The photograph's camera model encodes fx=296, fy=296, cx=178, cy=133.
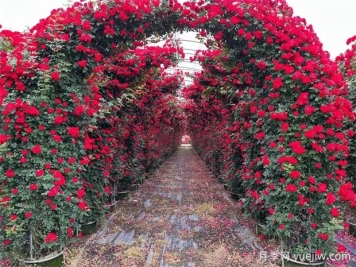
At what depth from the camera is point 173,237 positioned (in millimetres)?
4203

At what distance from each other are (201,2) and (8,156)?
8.92 feet

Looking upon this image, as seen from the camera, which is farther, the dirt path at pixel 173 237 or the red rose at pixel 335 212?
the dirt path at pixel 173 237

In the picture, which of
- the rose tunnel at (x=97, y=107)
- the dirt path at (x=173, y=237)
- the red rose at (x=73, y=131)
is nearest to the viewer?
the rose tunnel at (x=97, y=107)

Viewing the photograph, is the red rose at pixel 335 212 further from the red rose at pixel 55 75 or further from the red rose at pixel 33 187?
the red rose at pixel 55 75

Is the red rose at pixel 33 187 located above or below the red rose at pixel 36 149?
below

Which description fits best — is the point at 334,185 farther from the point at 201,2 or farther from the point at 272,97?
the point at 201,2

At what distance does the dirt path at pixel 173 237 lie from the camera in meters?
3.46

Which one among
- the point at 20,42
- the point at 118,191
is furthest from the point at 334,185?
the point at 118,191

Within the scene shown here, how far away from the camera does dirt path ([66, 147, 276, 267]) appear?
346 cm

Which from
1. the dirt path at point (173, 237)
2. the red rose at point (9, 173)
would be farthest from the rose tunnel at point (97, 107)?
the dirt path at point (173, 237)

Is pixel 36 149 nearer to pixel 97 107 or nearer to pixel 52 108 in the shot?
pixel 52 108

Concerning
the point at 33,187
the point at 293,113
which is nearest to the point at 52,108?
the point at 33,187

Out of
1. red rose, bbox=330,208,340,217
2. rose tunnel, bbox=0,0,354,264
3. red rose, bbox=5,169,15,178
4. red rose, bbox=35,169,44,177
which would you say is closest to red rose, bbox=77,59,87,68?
rose tunnel, bbox=0,0,354,264

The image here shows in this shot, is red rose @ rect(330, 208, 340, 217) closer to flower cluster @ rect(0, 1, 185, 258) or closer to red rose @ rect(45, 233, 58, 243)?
flower cluster @ rect(0, 1, 185, 258)
